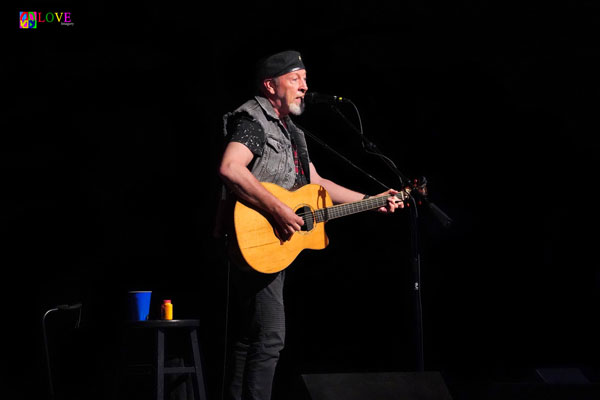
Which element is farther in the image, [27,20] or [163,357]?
[27,20]

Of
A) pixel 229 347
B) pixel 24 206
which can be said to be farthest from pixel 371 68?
pixel 24 206

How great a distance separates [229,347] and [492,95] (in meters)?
2.49

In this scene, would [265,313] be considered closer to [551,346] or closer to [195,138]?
[195,138]

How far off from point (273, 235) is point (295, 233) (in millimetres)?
138

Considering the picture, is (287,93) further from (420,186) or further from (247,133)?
(420,186)

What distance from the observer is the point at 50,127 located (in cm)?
389

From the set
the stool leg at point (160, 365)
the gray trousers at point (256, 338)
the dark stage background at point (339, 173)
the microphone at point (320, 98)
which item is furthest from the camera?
the dark stage background at point (339, 173)

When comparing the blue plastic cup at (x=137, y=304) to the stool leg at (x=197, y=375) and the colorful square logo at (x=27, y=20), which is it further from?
the colorful square logo at (x=27, y=20)

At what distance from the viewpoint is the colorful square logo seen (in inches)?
154

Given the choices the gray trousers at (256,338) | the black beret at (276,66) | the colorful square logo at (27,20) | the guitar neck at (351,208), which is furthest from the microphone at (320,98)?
the colorful square logo at (27,20)

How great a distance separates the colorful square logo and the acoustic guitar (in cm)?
195

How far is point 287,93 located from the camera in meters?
3.21

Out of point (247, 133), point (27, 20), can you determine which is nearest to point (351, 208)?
point (247, 133)

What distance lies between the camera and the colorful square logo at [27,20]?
12.8 ft
